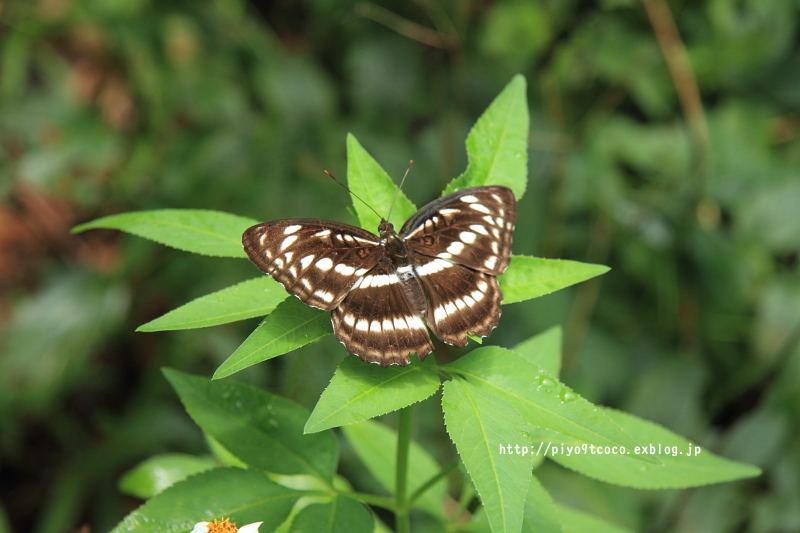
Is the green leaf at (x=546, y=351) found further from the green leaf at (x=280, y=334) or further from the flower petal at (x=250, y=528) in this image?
the flower petal at (x=250, y=528)

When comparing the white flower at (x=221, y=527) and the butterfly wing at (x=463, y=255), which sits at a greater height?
the butterfly wing at (x=463, y=255)

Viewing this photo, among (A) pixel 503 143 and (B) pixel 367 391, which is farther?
(A) pixel 503 143

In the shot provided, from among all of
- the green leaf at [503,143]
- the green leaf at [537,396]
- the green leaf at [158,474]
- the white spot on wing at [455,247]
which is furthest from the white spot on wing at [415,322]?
the green leaf at [158,474]

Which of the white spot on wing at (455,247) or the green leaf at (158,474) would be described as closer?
the white spot on wing at (455,247)

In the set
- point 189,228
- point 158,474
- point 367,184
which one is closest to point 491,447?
point 367,184

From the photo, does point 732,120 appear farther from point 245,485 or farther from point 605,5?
point 245,485

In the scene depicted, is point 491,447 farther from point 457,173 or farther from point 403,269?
point 457,173

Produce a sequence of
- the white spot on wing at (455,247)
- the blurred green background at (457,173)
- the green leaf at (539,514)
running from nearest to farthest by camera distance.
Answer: the green leaf at (539,514)
the white spot on wing at (455,247)
the blurred green background at (457,173)
